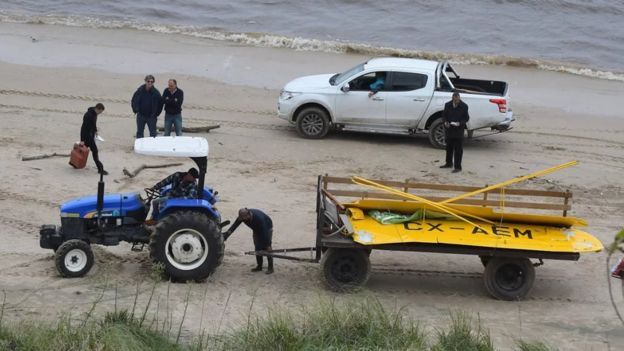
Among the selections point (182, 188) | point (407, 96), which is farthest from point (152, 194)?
point (407, 96)

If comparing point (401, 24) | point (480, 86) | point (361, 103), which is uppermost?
point (401, 24)

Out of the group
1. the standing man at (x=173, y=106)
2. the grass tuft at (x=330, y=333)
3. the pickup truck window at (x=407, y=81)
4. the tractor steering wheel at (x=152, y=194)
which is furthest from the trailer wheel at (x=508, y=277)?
the standing man at (x=173, y=106)

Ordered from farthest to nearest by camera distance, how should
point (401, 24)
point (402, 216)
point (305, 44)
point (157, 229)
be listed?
point (401, 24) < point (305, 44) < point (402, 216) < point (157, 229)

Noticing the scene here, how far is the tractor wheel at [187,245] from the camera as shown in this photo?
10.6 metres

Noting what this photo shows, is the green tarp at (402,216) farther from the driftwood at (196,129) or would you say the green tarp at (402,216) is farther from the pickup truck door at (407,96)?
the driftwood at (196,129)

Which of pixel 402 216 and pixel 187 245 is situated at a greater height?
pixel 402 216

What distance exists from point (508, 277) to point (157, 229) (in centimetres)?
430

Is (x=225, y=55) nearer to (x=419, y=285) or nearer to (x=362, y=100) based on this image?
(x=362, y=100)

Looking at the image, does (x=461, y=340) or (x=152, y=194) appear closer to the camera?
(x=461, y=340)

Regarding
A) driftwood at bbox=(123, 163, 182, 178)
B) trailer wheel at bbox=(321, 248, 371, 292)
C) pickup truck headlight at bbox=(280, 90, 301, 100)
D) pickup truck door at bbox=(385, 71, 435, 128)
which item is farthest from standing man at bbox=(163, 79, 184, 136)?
trailer wheel at bbox=(321, 248, 371, 292)

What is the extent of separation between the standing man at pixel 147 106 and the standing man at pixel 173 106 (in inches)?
7.0

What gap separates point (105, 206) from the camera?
1106 centimetres

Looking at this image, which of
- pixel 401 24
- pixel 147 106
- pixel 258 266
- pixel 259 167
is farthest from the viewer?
pixel 401 24

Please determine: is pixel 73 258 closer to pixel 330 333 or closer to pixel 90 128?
pixel 330 333
